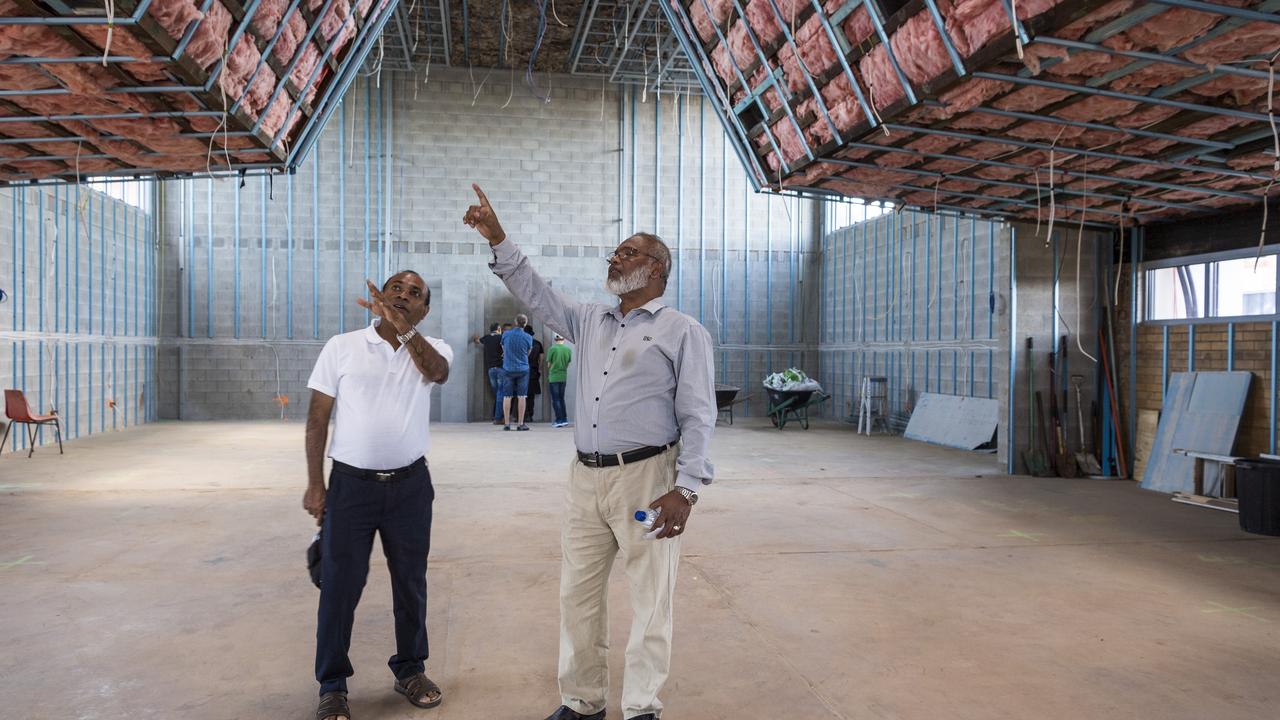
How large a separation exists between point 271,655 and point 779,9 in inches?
225

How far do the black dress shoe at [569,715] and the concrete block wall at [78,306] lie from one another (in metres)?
9.03

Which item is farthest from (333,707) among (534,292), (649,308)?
(649,308)

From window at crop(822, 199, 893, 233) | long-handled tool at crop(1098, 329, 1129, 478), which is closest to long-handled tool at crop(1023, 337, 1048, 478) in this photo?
long-handled tool at crop(1098, 329, 1129, 478)

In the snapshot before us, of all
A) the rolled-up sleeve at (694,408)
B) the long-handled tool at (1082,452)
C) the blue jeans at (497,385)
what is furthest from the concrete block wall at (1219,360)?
the blue jeans at (497,385)

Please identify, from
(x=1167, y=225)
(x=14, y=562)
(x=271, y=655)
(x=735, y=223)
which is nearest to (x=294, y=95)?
(x=14, y=562)

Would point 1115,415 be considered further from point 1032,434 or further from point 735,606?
point 735,606

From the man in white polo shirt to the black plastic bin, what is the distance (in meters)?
6.77

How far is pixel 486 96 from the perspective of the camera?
1744 cm

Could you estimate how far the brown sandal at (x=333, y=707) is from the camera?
10.4 ft

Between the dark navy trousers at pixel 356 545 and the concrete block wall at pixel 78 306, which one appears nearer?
the dark navy trousers at pixel 356 545

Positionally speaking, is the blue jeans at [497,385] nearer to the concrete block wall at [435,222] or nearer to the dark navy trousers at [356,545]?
the concrete block wall at [435,222]

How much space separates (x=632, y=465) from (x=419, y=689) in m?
1.31

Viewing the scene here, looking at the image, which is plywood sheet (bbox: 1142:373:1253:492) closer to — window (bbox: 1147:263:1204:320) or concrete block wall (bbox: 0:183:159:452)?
window (bbox: 1147:263:1204:320)

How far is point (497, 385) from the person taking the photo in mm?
15789
